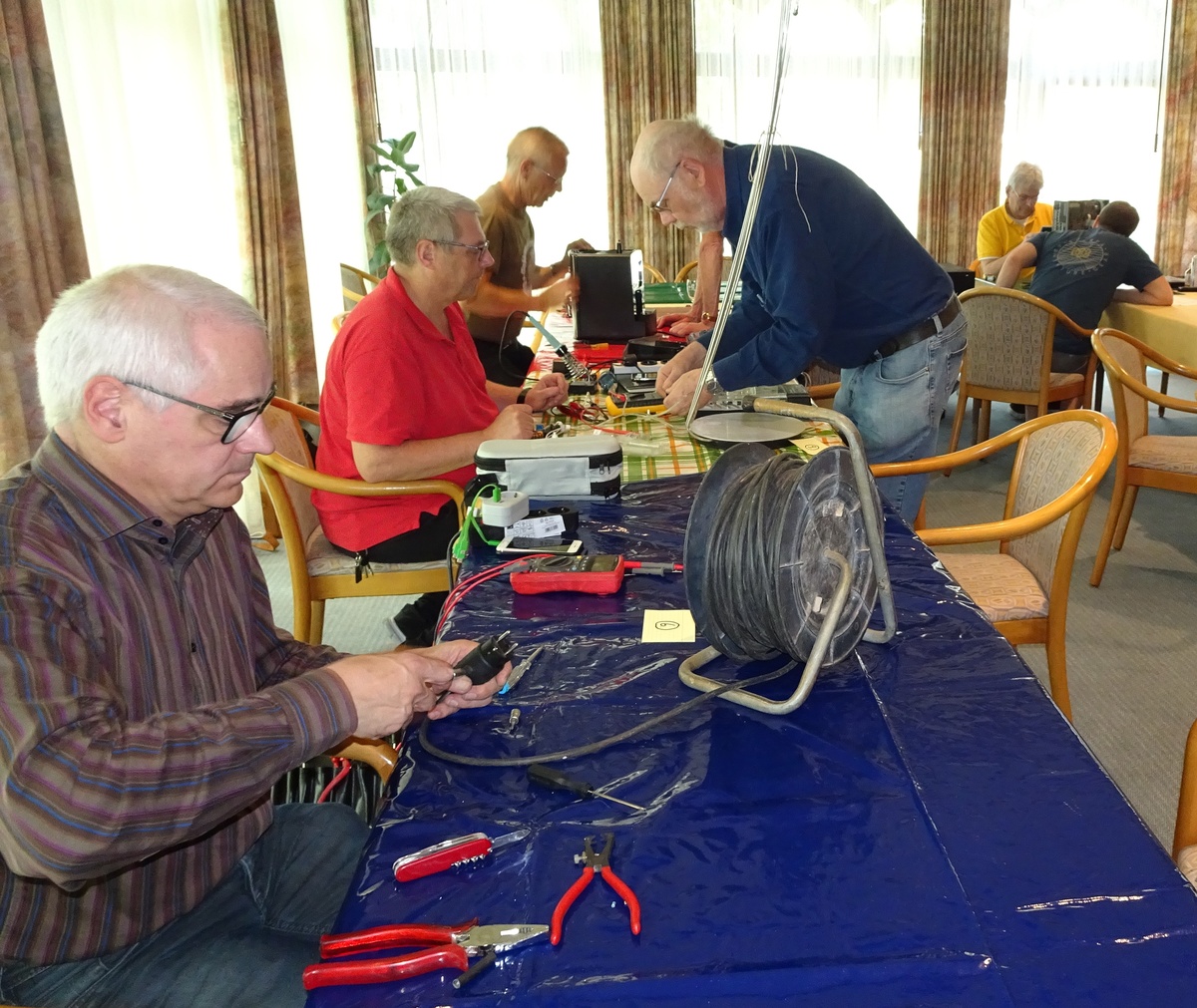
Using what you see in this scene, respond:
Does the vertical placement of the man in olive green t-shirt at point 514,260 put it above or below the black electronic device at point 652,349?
above

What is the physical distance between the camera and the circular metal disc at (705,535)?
110 centimetres

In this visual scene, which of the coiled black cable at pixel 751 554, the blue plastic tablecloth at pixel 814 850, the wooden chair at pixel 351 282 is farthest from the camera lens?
the wooden chair at pixel 351 282

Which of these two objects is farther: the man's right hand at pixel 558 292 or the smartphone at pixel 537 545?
the man's right hand at pixel 558 292

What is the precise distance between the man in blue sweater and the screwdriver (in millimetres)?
1338

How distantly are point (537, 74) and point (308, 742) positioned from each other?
6.22 metres

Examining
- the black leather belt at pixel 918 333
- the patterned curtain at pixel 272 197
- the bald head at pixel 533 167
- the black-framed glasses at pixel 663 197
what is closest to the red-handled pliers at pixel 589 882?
the black-framed glasses at pixel 663 197

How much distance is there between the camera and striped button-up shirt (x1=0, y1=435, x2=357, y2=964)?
0.81 meters

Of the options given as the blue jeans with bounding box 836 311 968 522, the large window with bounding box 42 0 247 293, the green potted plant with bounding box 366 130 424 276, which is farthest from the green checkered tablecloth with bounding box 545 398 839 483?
the green potted plant with bounding box 366 130 424 276

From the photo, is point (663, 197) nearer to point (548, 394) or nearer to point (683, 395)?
point (683, 395)

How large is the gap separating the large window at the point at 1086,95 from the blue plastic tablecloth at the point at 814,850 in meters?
7.00

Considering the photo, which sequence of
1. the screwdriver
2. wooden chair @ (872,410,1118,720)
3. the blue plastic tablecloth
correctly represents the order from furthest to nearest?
wooden chair @ (872,410,1118,720)
the screwdriver
the blue plastic tablecloth

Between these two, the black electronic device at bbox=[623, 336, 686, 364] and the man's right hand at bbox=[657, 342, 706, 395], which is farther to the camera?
the black electronic device at bbox=[623, 336, 686, 364]

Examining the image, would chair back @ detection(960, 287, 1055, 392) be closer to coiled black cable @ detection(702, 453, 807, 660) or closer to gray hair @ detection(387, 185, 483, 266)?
gray hair @ detection(387, 185, 483, 266)

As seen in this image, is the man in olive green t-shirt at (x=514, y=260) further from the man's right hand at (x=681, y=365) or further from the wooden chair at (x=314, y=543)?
the wooden chair at (x=314, y=543)
